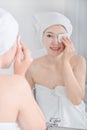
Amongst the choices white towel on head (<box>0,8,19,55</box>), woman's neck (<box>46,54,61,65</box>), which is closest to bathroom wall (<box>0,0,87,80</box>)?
woman's neck (<box>46,54,61,65</box>)

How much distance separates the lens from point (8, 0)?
94 centimetres

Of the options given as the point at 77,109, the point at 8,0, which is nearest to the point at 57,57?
the point at 77,109

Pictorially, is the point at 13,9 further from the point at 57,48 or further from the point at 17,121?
the point at 17,121

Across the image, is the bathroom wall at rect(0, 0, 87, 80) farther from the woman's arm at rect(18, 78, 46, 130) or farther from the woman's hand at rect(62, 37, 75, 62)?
the woman's arm at rect(18, 78, 46, 130)

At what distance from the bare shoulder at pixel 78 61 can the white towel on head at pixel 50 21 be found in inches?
Answer: 3.6

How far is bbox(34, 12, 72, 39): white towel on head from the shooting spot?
0.81m

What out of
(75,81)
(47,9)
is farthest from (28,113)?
(47,9)

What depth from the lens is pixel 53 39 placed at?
0.81 metres

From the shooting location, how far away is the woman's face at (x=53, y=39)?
0.80 metres

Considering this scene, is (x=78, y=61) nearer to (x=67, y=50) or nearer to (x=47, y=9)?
(x=67, y=50)

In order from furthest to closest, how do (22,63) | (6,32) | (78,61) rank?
1. (78,61)
2. (22,63)
3. (6,32)

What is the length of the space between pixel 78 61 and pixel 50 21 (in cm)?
17

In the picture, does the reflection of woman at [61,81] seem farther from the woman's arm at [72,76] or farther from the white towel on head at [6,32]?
the white towel on head at [6,32]

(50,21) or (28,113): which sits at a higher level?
(50,21)
